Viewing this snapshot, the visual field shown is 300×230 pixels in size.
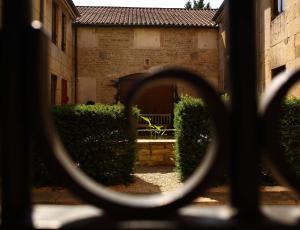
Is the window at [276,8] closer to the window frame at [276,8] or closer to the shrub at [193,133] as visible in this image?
the window frame at [276,8]

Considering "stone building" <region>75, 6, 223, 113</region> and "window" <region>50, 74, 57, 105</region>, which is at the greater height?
"stone building" <region>75, 6, 223, 113</region>

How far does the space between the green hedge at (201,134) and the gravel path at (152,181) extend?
408mm

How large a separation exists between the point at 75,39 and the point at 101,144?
40.4ft

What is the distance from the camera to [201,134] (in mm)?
6039

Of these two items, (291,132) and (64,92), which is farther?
(64,92)

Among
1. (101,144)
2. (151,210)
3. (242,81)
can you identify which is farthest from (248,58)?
(101,144)

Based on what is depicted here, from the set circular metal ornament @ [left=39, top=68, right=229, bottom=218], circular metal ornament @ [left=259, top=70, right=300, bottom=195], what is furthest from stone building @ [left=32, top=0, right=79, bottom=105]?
circular metal ornament @ [left=259, top=70, right=300, bottom=195]

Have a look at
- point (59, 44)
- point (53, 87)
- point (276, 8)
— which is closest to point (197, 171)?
point (276, 8)

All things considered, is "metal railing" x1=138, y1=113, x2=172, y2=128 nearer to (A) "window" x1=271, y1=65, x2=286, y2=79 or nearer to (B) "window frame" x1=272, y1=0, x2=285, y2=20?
(A) "window" x1=271, y1=65, x2=286, y2=79

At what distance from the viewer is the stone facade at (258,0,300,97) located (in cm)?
888

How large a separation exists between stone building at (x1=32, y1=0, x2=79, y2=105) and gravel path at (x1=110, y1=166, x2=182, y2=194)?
6.02m

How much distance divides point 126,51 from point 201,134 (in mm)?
12097

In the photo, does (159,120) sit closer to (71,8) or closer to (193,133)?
(71,8)

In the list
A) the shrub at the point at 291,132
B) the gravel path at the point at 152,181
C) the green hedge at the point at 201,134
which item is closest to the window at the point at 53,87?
the gravel path at the point at 152,181
